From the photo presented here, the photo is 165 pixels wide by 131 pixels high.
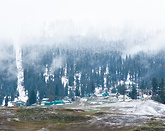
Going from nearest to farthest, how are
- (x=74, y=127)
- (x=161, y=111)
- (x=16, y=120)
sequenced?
(x=74, y=127) → (x=16, y=120) → (x=161, y=111)

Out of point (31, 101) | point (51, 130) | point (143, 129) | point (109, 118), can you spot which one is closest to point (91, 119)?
point (109, 118)

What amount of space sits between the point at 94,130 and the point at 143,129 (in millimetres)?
11108

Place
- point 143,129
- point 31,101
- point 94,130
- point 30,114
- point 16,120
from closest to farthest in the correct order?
1. point 143,129
2. point 94,130
3. point 16,120
4. point 30,114
5. point 31,101

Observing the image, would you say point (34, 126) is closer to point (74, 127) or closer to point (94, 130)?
point (74, 127)

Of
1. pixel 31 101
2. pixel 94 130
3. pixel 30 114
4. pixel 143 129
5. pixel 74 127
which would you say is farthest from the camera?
pixel 31 101

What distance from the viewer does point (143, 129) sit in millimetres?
45625

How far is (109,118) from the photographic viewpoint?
61688 mm

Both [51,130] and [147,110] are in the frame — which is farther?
[147,110]

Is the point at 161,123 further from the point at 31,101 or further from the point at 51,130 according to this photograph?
the point at 31,101

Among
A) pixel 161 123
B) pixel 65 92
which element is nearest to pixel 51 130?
pixel 161 123

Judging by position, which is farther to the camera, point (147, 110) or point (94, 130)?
point (147, 110)

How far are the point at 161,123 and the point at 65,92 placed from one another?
14942 cm

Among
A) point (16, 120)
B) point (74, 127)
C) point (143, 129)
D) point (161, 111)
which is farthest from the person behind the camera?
point (161, 111)

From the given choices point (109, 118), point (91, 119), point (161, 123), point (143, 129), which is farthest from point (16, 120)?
point (161, 123)
